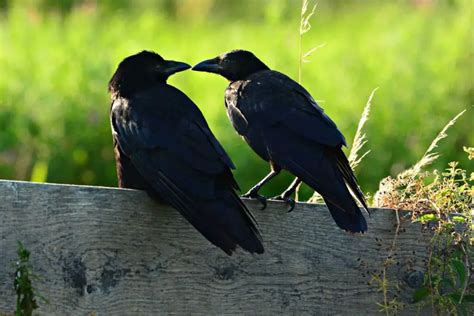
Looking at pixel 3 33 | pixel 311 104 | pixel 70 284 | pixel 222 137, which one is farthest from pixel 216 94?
pixel 70 284

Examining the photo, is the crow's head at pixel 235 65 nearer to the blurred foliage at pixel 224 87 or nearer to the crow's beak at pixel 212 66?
the crow's beak at pixel 212 66

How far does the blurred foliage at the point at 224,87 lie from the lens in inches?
287

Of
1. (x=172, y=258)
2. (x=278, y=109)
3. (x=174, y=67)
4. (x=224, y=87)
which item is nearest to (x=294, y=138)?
(x=278, y=109)

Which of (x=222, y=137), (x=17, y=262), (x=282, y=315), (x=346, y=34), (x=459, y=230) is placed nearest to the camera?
(x=17, y=262)

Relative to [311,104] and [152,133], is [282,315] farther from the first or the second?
[311,104]

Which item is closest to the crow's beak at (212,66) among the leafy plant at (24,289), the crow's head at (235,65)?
the crow's head at (235,65)

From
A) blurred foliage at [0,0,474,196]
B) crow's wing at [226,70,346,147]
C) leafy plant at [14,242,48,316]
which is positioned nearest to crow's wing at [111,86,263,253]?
crow's wing at [226,70,346,147]

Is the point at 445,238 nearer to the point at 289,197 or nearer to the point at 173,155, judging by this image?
the point at 289,197

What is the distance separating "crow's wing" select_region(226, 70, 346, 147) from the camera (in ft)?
12.5

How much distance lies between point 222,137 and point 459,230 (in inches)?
160

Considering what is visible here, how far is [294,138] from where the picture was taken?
151 inches

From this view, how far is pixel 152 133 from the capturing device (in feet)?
11.1

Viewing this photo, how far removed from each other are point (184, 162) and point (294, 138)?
690mm

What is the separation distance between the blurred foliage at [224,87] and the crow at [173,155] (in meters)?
2.96
